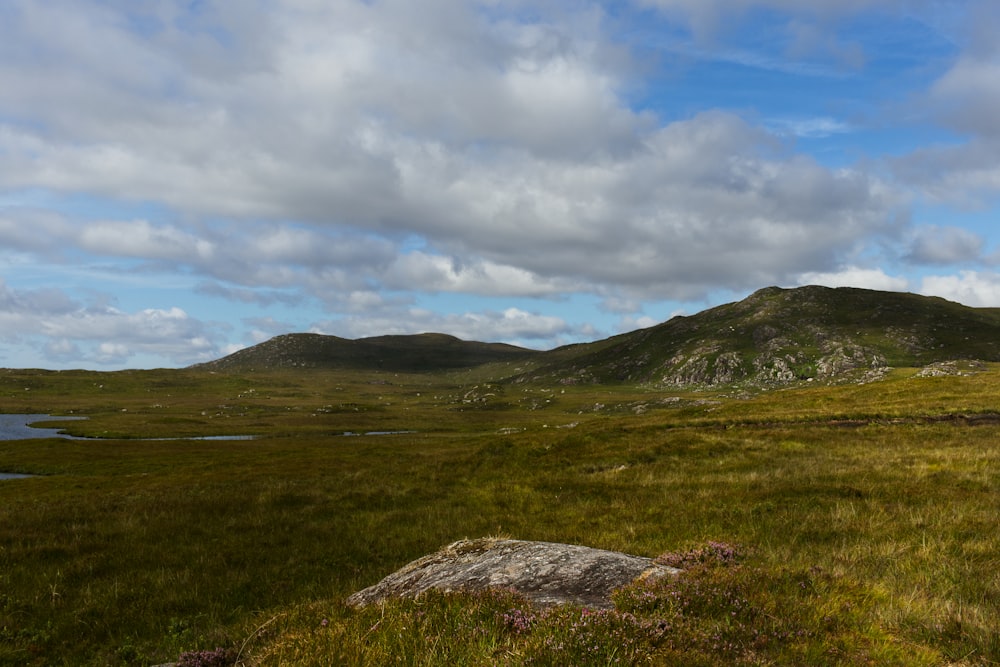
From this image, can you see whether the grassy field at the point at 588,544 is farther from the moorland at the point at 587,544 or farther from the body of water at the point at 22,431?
the body of water at the point at 22,431

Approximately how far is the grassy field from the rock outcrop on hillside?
0.83m

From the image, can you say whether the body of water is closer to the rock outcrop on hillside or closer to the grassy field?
the grassy field

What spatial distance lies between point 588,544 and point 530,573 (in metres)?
6.25

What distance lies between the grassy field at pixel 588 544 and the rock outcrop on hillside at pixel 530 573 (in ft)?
2.73

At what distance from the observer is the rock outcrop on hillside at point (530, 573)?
784 cm

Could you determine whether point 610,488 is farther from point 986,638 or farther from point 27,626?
point 27,626

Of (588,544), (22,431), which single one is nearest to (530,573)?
(588,544)

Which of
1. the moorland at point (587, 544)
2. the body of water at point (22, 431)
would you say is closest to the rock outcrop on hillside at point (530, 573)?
the moorland at point (587, 544)

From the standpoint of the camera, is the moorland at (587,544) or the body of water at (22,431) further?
the body of water at (22,431)

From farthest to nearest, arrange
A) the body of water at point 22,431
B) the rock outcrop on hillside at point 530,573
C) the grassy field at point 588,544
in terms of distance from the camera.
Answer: the body of water at point 22,431
the rock outcrop on hillside at point 530,573
the grassy field at point 588,544

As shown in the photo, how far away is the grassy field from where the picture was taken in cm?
586

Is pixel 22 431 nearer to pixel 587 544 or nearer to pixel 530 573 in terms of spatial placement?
pixel 587 544

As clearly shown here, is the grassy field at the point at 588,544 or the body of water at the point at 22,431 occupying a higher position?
the grassy field at the point at 588,544

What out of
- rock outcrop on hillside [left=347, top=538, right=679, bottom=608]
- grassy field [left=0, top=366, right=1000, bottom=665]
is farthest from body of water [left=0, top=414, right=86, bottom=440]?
rock outcrop on hillside [left=347, top=538, right=679, bottom=608]
